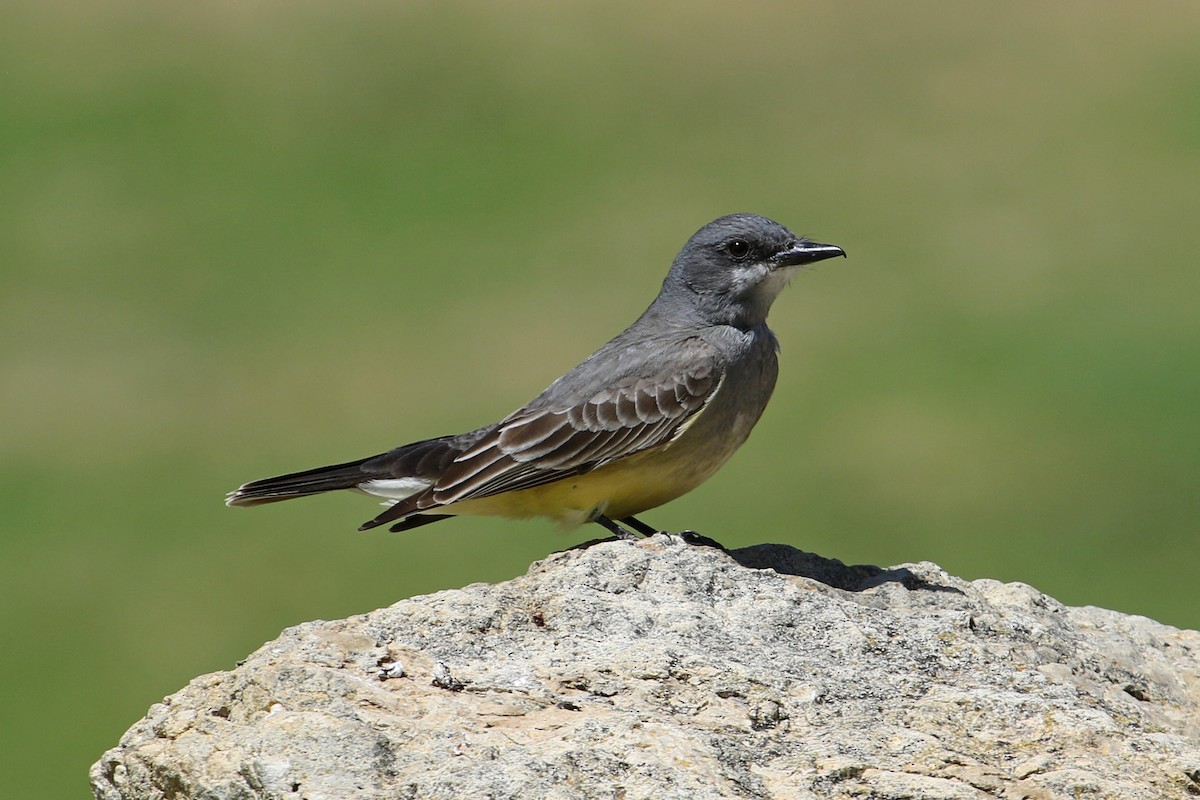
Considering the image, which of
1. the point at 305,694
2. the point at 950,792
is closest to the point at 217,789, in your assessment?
the point at 305,694

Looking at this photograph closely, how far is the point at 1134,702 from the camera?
5.46 m

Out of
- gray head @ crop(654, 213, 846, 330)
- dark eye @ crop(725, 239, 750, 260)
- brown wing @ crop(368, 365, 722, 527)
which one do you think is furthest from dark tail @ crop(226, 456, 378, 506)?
dark eye @ crop(725, 239, 750, 260)

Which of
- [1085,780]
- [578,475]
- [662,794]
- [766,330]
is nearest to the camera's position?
[662,794]

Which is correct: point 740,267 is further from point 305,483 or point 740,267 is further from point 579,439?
point 305,483

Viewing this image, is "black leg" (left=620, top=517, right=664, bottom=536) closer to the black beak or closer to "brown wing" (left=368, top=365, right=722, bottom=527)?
"brown wing" (left=368, top=365, right=722, bottom=527)

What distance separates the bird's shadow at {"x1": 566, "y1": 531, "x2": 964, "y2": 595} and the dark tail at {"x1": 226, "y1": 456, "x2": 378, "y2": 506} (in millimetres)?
2049

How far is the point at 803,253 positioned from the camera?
777 centimetres

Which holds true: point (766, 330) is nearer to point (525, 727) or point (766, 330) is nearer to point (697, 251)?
point (697, 251)

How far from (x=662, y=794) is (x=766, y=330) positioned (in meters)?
4.26

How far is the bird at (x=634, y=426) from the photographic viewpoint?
732cm

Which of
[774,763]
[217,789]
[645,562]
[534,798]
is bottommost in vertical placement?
[217,789]

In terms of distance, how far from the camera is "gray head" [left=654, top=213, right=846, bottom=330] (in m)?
7.90

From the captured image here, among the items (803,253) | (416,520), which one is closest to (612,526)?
(416,520)

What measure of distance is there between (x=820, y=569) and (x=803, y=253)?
202cm
